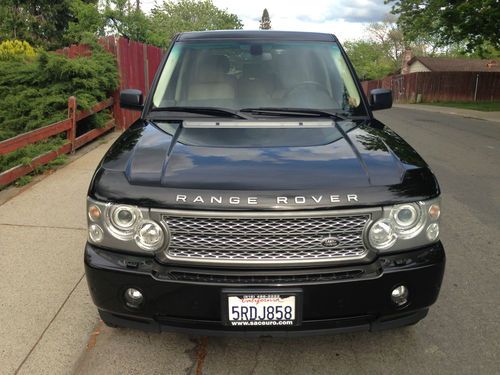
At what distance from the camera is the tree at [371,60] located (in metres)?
70.9

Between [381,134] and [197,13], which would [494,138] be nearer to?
[381,134]

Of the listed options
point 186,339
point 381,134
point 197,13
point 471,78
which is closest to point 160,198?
point 186,339

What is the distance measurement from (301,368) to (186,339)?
2.44 ft

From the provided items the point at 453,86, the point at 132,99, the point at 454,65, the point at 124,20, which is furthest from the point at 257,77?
the point at 454,65

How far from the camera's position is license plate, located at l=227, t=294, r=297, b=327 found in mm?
2242

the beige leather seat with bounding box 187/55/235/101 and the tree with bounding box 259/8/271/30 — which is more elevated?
the tree with bounding box 259/8/271/30

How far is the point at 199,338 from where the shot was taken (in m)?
2.98

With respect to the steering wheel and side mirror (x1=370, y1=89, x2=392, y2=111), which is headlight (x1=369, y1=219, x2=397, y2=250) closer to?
the steering wheel

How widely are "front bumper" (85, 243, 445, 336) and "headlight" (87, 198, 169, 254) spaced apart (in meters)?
0.06

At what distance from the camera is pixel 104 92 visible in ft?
33.7

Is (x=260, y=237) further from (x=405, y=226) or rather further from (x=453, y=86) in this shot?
(x=453, y=86)

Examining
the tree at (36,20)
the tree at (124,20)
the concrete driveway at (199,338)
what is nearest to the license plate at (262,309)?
the concrete driveway at (199,338)

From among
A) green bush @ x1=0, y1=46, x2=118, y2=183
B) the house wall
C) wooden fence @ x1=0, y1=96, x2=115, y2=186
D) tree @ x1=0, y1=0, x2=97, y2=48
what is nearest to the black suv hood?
wooden fence @ x1=0, y1=96, x2=115, y2=186

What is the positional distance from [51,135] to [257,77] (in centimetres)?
530
